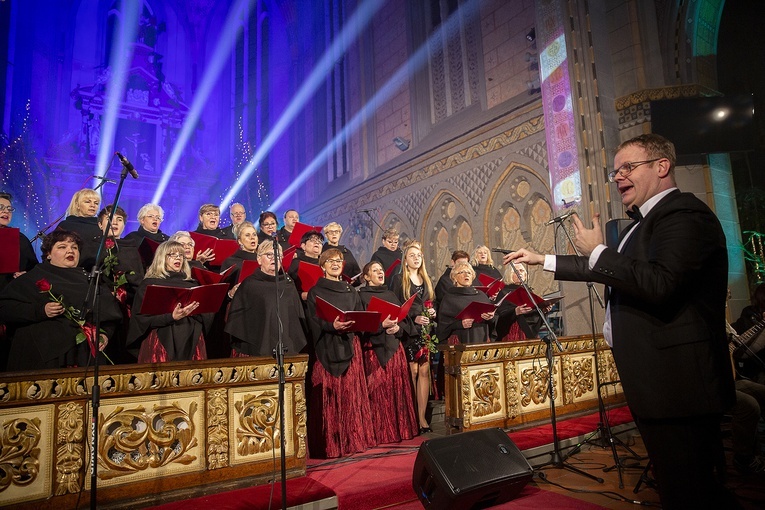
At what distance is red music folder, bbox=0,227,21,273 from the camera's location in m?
3.41

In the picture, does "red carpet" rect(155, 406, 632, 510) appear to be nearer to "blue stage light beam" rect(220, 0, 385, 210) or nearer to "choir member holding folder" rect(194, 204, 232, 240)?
"choir member holding folder" rect(194, 204, 232, 240)

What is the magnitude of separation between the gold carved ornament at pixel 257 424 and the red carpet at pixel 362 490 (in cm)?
24

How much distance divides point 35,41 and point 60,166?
407 centimetres

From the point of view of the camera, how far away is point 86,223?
430cm

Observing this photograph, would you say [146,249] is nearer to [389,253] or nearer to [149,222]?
[149,222]

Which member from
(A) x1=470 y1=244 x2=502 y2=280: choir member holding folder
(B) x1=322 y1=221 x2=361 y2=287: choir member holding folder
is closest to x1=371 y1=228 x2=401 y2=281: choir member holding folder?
(B) x1=322 y1=221 x2=361 y2=287: choir member holding folder

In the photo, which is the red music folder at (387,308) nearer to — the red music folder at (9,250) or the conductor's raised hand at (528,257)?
the conductor's raised hand at (528,257)

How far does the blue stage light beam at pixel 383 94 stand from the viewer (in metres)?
9.66

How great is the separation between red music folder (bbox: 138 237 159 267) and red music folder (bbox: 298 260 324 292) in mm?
1423

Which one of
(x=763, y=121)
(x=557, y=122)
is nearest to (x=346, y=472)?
(x=557, y=122)

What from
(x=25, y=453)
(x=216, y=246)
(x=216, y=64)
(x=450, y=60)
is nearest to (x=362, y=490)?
(x=25, y=453)

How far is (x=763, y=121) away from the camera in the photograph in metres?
9.05

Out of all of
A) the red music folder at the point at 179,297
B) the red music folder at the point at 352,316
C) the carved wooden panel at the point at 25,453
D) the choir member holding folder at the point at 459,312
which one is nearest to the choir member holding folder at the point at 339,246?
the choir member holding folder at the point at 459,312

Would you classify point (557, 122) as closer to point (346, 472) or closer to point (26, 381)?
point (346, 472)
